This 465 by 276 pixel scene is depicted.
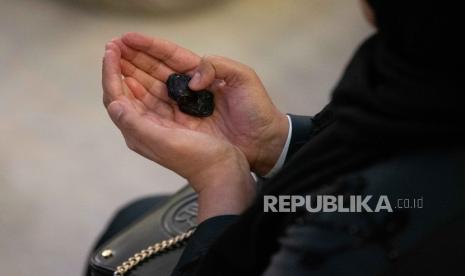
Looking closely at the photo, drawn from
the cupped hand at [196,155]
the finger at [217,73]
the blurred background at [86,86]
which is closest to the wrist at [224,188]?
the cupped hand at [196,155]

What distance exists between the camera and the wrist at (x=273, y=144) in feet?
2.84

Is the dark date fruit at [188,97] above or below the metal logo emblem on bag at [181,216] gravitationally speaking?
above

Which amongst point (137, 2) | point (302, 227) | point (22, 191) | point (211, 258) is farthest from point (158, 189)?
point (302, 227)

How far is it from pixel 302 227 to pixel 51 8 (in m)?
1.69

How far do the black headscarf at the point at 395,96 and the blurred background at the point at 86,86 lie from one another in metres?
0.98

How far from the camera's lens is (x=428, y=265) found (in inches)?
21.8

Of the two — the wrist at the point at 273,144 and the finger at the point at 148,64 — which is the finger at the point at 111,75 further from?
the wrist at the point at 273,144

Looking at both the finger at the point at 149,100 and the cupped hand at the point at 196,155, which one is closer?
the cupped hand at the point at 196,155

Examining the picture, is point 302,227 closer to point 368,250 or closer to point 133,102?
point 368,250

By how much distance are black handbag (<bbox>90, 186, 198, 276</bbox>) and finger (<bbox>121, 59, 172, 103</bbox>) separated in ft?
0.53

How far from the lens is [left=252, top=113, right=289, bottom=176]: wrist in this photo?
34.0 inches

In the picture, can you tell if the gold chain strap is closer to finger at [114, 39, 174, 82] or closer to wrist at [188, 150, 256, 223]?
wrist at [188, 150, 256, 223]

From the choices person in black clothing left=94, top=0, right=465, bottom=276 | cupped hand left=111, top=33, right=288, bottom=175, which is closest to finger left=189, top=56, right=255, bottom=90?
cupped hand left=111, top=33, right=288, bottom=175

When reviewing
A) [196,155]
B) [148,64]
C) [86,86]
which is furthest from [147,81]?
[86,86]
